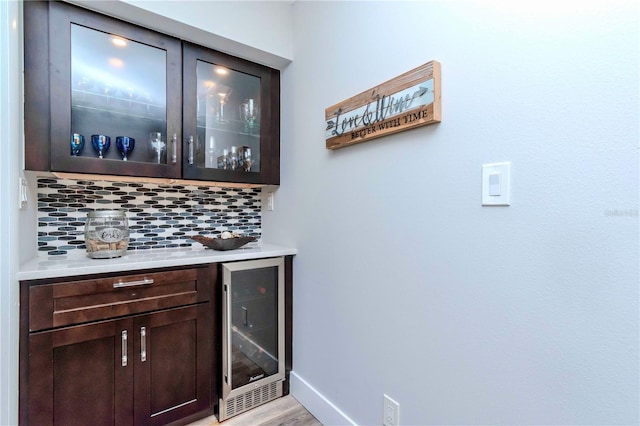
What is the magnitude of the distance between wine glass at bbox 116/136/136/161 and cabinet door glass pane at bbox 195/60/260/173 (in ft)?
1.09

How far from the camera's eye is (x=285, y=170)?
2027 millimetres

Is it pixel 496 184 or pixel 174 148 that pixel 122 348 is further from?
pixel 496 184

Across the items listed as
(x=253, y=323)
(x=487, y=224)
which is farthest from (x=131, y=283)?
(x=487, y=224)

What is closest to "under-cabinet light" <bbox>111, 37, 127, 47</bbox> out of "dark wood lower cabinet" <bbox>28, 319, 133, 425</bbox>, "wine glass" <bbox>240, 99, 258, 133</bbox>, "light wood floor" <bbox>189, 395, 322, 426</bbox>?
"wine glass" <bbox>240, 99, 258, 133</bbox>

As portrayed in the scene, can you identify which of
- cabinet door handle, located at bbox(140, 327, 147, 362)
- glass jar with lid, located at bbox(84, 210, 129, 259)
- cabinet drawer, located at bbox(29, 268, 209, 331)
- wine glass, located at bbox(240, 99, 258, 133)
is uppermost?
wine glass, located at bbox(240, 99, 258, 133)

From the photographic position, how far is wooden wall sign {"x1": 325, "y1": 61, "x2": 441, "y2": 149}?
3.61 feet

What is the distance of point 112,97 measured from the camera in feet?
5.31

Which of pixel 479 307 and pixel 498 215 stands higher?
pixel 498 215

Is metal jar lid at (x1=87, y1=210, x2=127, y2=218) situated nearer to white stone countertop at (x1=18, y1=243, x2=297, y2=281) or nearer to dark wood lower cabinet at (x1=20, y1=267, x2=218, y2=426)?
white stone countertop at (x1=18, y1=243, x2=297, y2=281)

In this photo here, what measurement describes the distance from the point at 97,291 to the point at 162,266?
272mm

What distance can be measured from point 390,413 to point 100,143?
1.88 meters

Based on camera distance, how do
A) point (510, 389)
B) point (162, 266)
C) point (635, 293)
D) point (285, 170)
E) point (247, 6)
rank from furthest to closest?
point (285, 170) → point (247, 6) → point (162, 266) → point (510, 389) → point (635, 293)

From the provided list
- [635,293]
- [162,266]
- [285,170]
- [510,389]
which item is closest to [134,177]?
[162,266]

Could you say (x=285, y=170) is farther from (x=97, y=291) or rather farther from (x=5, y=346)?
(x=5, y=346)
